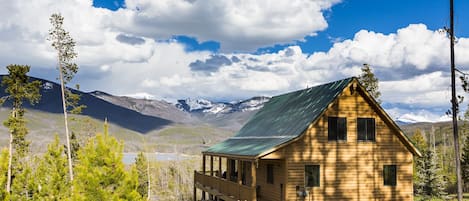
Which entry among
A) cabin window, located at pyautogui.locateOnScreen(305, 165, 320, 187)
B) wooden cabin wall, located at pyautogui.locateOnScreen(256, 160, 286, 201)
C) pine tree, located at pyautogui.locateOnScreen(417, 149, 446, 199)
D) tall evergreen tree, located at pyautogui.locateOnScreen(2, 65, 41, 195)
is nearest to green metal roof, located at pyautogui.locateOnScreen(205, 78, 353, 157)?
wooden cabin wall, located at pyautogui.locateOnScreen(256, 160, 286, 201)

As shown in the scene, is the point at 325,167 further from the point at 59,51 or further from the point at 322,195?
the point at 59,51

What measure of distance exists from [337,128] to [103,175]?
1117 centimetres

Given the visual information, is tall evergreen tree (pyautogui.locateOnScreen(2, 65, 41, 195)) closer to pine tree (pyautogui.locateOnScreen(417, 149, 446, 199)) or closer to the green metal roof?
the green metal roof

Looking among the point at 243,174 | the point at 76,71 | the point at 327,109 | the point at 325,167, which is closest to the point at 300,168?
the point at 325,167

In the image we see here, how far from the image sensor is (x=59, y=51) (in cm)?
3503

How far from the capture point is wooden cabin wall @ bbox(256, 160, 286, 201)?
84.3 feet

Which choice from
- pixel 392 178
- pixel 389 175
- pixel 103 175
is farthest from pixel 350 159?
pixel 103 175

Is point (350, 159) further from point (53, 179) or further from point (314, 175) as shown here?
point (53, 179)

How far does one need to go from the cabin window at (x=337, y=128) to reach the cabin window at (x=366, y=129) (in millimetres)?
789

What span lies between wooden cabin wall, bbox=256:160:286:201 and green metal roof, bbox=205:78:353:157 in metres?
1.14

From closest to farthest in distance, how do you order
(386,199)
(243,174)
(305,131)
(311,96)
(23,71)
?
(305,131) → (386,199) → (311,96) → (243,174) → (23,71)

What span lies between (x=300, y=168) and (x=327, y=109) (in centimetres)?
308

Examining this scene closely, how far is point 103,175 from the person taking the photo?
23.7 meters

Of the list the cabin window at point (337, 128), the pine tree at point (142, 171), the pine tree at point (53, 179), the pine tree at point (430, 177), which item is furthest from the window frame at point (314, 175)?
the pine tree at point (142, 171)
